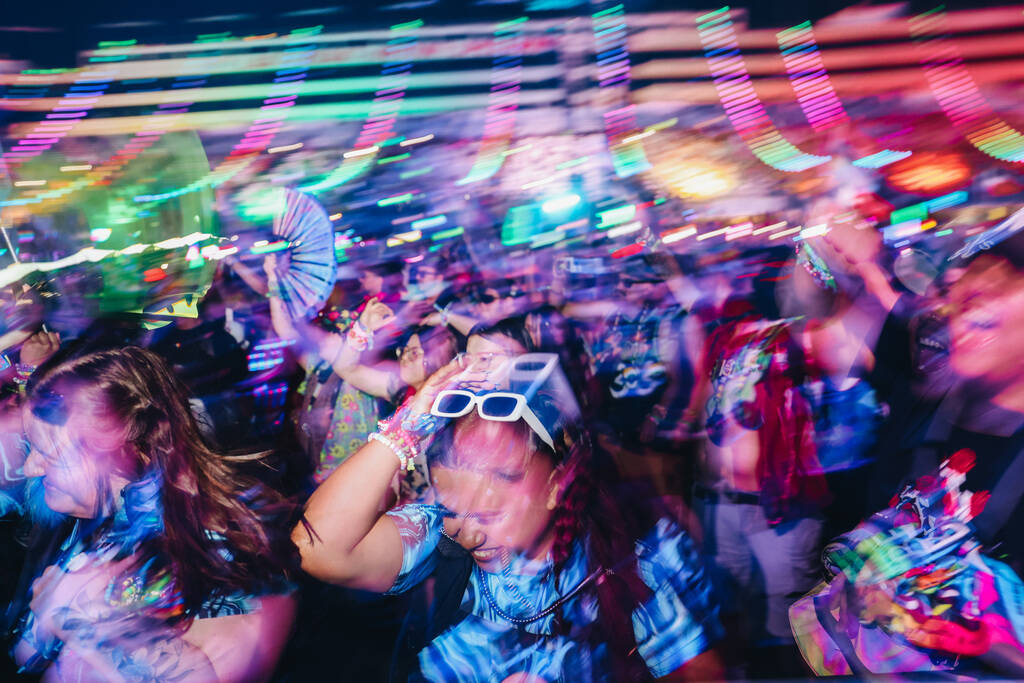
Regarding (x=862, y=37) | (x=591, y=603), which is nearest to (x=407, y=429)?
(x=591, y=603)

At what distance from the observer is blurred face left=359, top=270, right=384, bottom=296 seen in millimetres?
2500

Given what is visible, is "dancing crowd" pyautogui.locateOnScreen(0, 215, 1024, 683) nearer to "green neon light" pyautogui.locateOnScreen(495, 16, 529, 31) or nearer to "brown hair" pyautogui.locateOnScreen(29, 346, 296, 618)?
"brown hair" pyautogui.locateOnScreen(29, 346, 296, 618)

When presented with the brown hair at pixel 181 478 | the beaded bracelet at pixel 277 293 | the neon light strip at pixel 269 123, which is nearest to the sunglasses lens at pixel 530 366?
the brown hair at pixel 181 478

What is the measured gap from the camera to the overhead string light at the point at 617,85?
3.81 meters

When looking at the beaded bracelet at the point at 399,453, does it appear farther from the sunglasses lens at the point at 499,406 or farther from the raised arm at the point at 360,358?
the raised arm at the point at 360,358

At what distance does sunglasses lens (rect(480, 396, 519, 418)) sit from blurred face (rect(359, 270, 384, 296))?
1.56 meters

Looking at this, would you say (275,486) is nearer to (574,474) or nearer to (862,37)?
(574,474)

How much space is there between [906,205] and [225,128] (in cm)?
588

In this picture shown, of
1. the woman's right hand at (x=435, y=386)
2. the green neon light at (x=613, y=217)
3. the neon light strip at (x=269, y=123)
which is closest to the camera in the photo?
the woman's right hand at (x=435, y=386)

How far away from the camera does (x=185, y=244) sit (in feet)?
9.78

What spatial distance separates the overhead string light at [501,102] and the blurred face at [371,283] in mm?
2294

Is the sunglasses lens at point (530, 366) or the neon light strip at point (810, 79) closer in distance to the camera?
the sunglasses lens at point (530, 366)

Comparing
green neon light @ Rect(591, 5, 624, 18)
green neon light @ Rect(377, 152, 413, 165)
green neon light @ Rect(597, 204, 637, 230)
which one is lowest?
green neon light @ Rect(597, 204, 637, 230)

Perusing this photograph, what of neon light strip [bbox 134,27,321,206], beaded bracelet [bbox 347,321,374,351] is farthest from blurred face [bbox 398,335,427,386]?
neon light strip [bbox 134,27,321,206]
